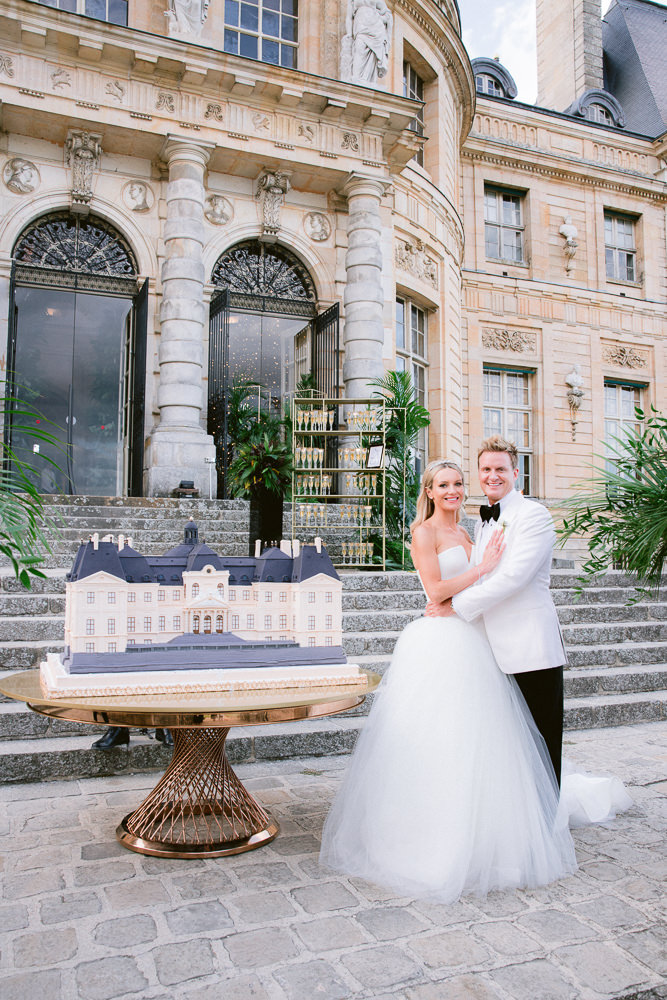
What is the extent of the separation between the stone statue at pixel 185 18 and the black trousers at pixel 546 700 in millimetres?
10894

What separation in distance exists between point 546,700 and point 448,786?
2.16 ft

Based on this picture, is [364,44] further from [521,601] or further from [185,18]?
[521,601]

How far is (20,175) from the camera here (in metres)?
10.8

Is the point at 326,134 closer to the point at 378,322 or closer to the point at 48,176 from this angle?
the point at 378,322

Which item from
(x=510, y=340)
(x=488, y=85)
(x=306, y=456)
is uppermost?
(x=488, y=85)

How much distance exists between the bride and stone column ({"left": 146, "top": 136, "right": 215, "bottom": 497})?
7714 millimetres

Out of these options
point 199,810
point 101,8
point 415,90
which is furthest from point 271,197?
point 199,810

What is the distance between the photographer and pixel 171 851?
3.28 meters

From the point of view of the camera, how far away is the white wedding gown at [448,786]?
2971mm

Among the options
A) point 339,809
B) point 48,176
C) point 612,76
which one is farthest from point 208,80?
point 612,76

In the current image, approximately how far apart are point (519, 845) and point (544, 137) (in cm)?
1823

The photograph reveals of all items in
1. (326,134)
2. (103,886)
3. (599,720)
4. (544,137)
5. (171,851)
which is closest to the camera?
(103,886)

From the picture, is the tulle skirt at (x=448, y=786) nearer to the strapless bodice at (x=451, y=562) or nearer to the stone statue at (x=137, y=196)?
the strapless bodice at (x=451, y=562)

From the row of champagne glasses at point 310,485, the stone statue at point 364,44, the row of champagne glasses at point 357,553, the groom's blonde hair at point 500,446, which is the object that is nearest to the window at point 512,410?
the stone statue at point 364,44
